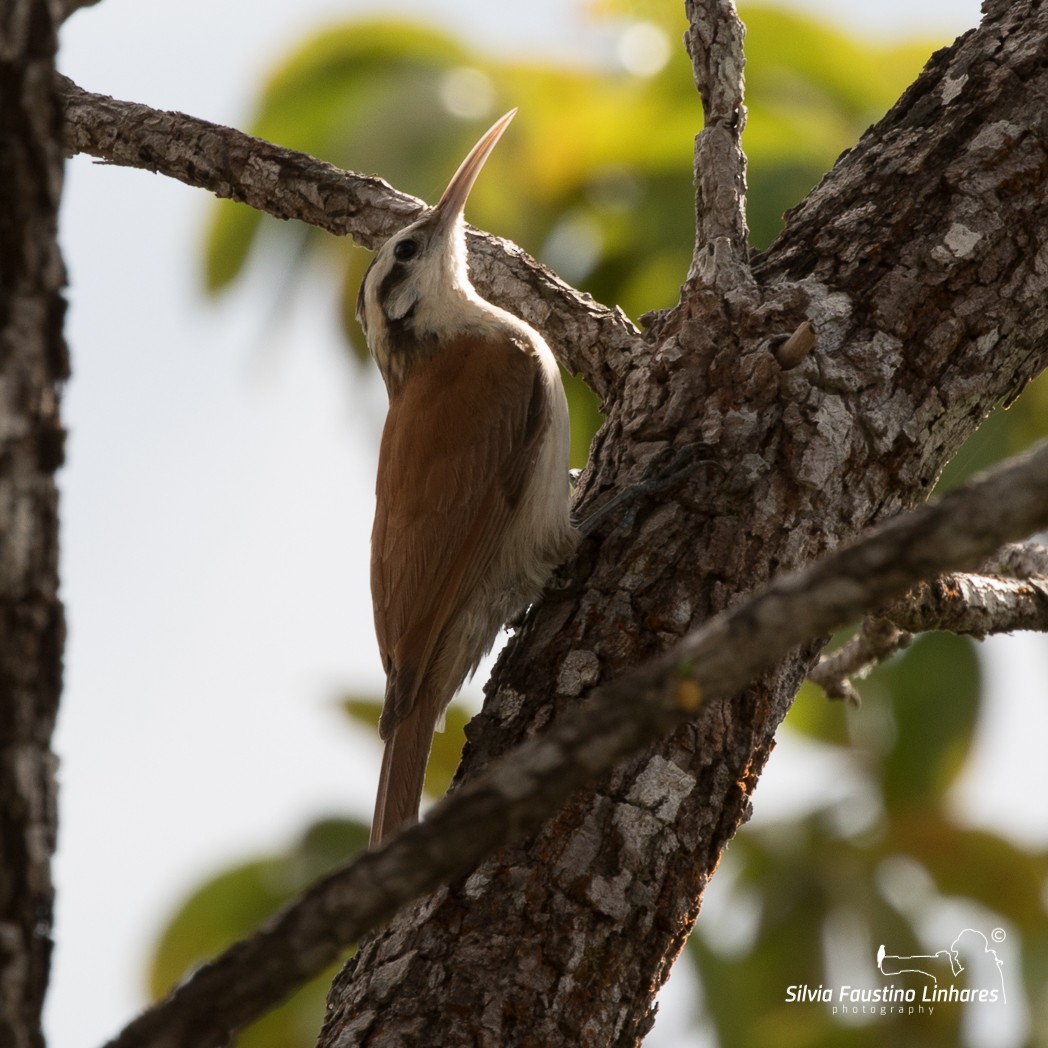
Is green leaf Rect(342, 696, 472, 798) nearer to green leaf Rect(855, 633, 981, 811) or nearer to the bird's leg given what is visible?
the bird's leg

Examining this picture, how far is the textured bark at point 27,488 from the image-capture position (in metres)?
1.50

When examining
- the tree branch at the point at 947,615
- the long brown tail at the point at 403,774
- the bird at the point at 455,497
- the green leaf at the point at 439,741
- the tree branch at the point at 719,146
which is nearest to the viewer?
the tree branch at the point at 719,146

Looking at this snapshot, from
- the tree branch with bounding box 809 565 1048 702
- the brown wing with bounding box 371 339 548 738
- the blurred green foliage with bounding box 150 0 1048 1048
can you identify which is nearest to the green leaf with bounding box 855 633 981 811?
the blurred green foliage with bounding box 150 0 1048 1048

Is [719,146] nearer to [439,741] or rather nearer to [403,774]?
[403,774]

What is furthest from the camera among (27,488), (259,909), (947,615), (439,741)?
(259,909)

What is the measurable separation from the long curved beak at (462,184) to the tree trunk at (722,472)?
1.36m

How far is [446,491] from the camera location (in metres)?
4.32

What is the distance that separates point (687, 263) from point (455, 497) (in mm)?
9515

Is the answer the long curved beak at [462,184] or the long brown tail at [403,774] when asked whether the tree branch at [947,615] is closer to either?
the long brown tail at [403,774]

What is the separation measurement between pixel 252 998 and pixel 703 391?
6.72 feet

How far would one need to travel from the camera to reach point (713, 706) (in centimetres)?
278

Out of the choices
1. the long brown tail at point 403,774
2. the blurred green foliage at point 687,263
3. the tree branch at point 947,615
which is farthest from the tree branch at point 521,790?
the blurred green foliage at point 687,263

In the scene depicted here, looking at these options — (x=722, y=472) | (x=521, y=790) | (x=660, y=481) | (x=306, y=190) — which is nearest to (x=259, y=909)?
(x=306, y=190)

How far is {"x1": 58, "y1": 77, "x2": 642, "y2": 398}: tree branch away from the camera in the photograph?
4059 mm
